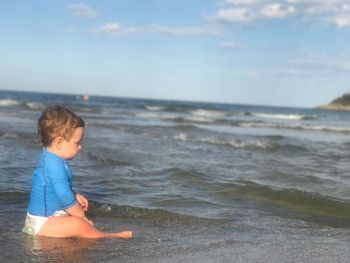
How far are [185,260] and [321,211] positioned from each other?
8.85 feet

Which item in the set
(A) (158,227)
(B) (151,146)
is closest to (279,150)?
(B) (151,146)

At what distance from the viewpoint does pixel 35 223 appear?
13.2 ft

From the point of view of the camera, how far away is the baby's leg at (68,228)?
13.0ft

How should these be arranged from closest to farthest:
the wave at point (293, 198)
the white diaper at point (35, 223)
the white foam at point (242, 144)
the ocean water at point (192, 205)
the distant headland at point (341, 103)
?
the ocean water at point (192, 205) < the white diaper at point (35, 223) < the wave at point (293, 198) < the white foam at point (242, 144) < the distant headland at point (341, 103)

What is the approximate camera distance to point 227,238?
13.8ft

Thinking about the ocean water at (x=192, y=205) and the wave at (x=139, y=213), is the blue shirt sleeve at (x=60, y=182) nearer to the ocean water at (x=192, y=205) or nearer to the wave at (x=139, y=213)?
the ocean water at (x=192, y=205)

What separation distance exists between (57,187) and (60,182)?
4 centimetres

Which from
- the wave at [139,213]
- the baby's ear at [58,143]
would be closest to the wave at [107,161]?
the wave at [139,213]

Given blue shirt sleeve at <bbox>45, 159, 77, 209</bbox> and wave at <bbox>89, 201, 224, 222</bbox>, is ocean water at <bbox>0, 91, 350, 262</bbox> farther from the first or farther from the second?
blue shirt sleeve at <bbox>45, 159, 77, 209</bbox>

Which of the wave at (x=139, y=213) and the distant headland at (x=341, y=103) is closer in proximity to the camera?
the wave at (x=139, y=213)

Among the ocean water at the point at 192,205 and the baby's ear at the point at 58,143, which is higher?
the baby's ear at the point at 58,143

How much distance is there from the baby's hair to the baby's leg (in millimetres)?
603

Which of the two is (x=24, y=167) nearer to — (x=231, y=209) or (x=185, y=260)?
(x=231, y=209)

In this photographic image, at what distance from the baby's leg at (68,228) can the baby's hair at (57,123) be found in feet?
1.98
